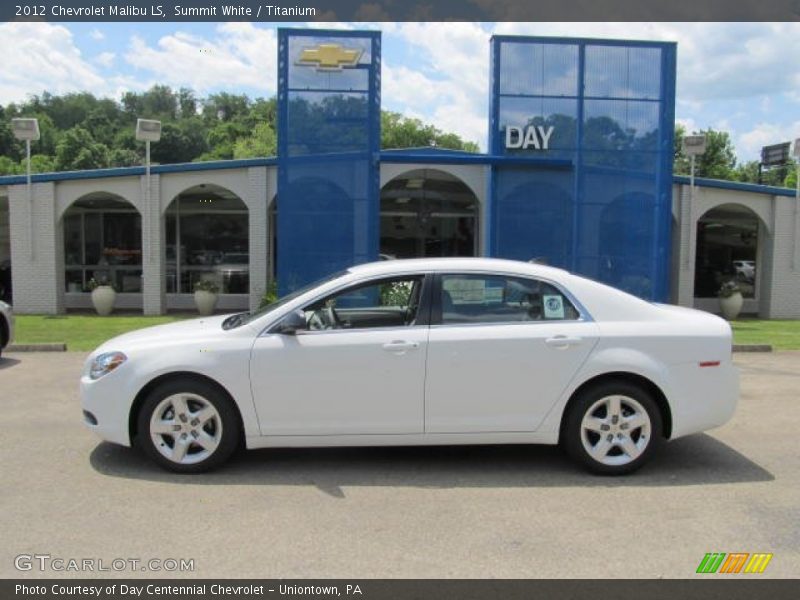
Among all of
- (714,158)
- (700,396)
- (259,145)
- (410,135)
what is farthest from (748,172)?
(700,396)

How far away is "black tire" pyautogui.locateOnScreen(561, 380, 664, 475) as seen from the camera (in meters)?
5.18

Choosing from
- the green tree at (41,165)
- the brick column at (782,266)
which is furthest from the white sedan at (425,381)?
the green tree at (41,165)

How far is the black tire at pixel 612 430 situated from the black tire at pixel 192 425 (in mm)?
2421

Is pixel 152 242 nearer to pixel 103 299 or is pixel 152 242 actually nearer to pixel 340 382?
pixel 103 299

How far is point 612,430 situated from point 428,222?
1537 cm

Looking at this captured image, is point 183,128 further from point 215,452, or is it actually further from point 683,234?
point 215,452

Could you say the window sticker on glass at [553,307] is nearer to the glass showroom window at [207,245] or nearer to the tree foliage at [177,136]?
the glass showroom window at [207,245]

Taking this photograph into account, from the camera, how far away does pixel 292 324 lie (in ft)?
16.7

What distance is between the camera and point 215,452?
5.14 meters

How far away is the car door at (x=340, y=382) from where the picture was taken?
507 centimetres

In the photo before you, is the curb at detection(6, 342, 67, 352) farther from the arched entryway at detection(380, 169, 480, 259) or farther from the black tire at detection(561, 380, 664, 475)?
the arched entryway at detection(380, 169, 480, 259)

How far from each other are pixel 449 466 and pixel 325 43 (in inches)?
389

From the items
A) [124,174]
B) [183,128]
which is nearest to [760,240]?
[124,174]

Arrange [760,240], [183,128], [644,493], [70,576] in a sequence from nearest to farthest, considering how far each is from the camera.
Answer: [70,576], [644,493], [760,240], [183,128]
